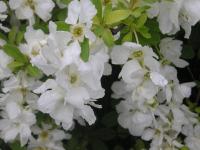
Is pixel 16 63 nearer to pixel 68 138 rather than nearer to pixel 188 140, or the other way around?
pixel 68 138

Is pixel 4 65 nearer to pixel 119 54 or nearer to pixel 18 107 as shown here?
pixel 18 107

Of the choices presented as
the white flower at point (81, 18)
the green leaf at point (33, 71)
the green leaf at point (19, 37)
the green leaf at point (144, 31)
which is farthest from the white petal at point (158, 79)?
the green leaf at point (19, 37)

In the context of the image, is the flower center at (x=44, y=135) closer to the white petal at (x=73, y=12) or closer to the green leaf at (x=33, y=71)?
the green leaf at (x=33, y=71)

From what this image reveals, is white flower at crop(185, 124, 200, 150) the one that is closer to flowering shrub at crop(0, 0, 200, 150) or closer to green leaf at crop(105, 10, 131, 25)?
flowering shrub at crop(0, 0, 200, 150)

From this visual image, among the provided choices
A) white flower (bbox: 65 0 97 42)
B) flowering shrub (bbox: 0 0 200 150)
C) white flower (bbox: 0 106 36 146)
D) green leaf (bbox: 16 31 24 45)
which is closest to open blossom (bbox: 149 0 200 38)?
flowering shrub (bbox: 0 0 200 150)

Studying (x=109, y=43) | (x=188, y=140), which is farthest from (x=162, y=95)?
(x=109, y=43)

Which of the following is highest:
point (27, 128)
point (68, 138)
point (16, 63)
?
point (16, 63)

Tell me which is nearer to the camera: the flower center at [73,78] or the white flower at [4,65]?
the flower center at [73,78]
